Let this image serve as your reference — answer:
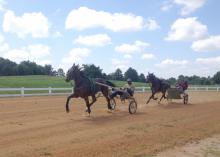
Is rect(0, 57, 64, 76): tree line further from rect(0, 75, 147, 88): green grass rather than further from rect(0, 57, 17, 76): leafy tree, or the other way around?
rect(0, 75, 147, 88): green grass

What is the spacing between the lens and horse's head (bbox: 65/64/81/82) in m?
17.6

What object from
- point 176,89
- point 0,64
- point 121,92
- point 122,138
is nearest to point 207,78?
point 0,64

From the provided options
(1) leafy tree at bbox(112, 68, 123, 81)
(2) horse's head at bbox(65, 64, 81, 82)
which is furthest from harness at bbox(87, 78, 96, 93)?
(1) leafy tree at bbox(112, 68, 123, 81)

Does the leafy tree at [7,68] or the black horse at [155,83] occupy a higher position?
the leafy tree at [7,68]

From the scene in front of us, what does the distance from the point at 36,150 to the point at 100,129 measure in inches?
157

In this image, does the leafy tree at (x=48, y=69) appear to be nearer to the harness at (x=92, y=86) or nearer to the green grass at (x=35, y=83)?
the green grass at (x=35, y=83)

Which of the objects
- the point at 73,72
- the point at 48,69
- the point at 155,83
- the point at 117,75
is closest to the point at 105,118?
the point at 73,72

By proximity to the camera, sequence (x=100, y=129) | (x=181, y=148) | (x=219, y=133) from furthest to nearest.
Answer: (x=219, y=133) < (x=100, y=129) < (x=181, y=148)

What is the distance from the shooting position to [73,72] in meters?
17.6

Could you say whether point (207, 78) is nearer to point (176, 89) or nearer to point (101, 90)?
point (176, 89)

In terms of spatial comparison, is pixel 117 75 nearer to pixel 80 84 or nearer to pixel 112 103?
pixel 112 103

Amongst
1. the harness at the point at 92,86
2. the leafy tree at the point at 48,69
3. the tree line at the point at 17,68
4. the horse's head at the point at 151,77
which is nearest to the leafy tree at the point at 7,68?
the tree line at the point at 17,68

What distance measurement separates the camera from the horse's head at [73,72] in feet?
57.6

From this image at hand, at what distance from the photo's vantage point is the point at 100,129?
1398cm
